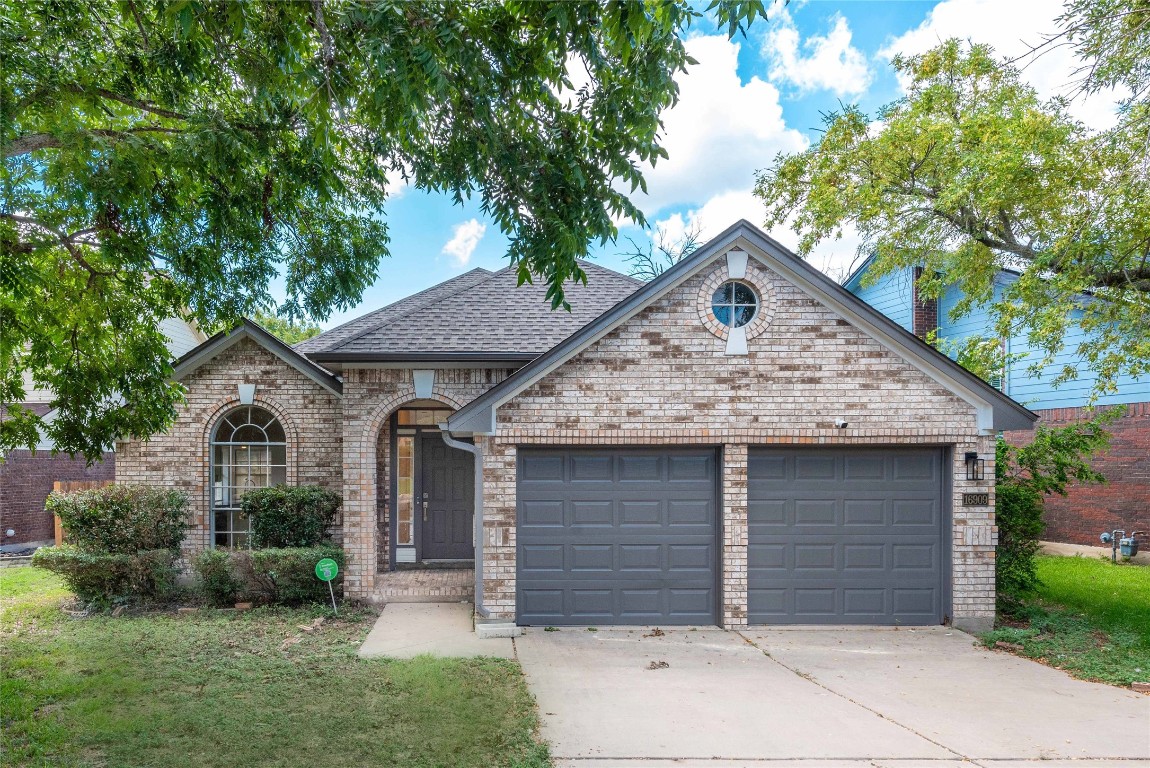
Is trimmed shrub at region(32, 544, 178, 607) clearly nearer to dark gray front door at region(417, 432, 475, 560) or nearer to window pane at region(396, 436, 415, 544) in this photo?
window pane at region(396, 436, 415, 544)

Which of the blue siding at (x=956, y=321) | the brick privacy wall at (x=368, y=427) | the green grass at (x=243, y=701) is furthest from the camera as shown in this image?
the blue siding at (x=956, y=321)

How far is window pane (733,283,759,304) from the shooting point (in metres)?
8.98

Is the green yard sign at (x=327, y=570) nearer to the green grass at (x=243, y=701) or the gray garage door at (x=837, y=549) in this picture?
the green grass at (x=243, y=701)

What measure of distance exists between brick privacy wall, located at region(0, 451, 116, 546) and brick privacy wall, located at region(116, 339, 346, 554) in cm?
562

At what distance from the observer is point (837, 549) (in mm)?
9039

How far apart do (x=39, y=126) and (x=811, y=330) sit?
887 centimetres

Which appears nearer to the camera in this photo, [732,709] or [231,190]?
[732,709]

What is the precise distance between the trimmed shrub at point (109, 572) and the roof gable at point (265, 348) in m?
2.79

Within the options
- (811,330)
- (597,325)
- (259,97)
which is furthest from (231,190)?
(811,330)

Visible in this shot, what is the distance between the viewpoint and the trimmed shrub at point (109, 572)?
952 centimetres

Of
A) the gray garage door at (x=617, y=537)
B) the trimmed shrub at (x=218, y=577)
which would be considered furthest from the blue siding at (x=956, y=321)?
the trimmed shrub at (x=218, y=577)

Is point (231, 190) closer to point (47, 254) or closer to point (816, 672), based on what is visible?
point (47, 254)

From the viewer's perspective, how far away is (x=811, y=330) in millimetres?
8898

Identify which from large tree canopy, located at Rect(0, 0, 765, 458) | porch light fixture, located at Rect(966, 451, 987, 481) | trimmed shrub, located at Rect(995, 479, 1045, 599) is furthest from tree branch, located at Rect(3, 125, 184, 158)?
trimmed shrub, located at Rect(995, 479, 1045, 599)
